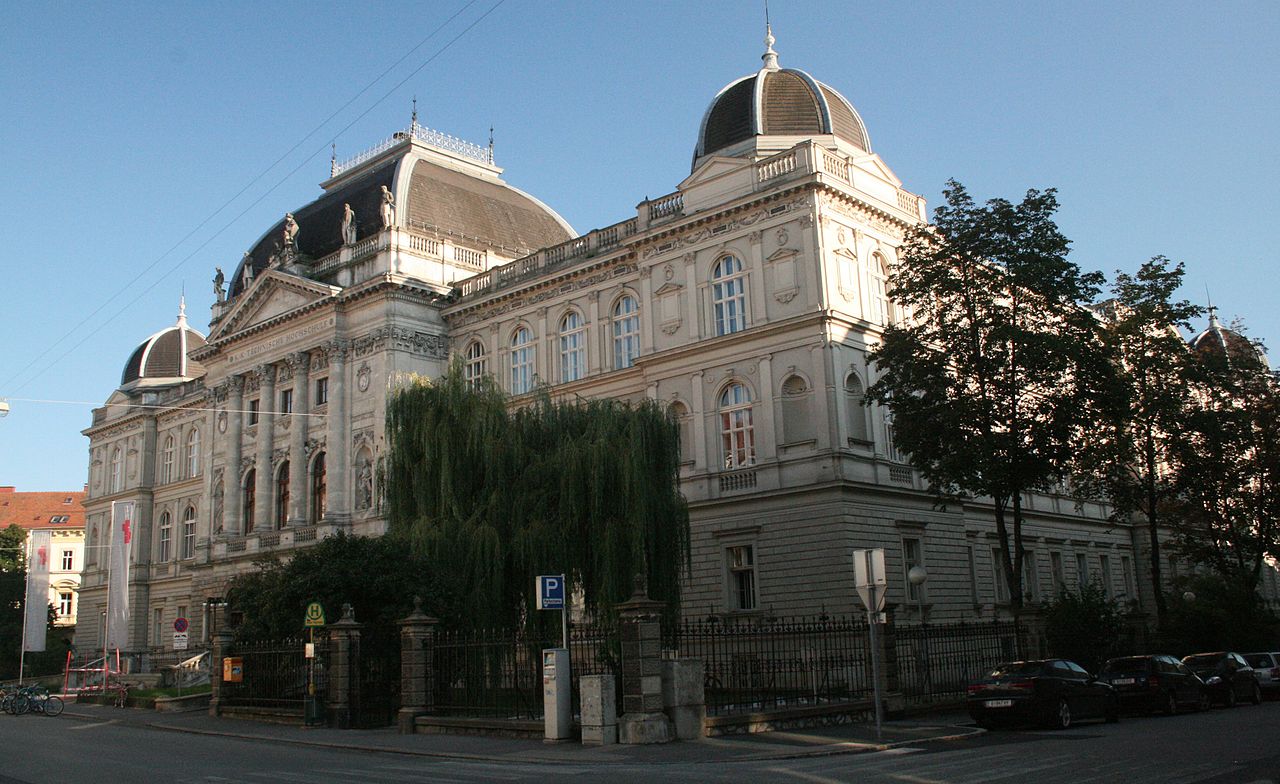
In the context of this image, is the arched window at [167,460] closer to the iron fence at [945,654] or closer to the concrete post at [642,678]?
the iron fence at [945,654]

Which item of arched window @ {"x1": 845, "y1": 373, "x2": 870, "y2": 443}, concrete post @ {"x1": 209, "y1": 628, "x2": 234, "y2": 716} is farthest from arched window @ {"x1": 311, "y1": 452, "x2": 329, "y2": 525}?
arched window @ {"x1": 845, "y1": 373, "x2": 870, "y2": 443}

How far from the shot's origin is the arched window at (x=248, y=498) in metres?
54.9

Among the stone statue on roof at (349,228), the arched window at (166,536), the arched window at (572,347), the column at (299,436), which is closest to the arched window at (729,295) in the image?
the arched window at (572,347)

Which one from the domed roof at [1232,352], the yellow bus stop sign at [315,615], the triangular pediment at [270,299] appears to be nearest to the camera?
the yellow bus stop sign at [315,615]

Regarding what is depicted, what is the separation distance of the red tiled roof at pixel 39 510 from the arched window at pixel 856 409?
91.4m

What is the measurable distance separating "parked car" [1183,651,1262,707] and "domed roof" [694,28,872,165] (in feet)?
70.7

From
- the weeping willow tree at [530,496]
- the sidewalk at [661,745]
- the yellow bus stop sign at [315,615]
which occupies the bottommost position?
the sidewalk at [661,745]

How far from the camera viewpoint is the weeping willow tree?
2803 cm

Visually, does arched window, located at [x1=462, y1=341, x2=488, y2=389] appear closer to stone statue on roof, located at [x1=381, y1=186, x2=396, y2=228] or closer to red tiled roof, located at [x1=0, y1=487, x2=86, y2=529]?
stone statue on roof, located at [x1=381, y1=186, x2=396, y2=228]

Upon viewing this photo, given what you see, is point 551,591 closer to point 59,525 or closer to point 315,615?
point 315,615

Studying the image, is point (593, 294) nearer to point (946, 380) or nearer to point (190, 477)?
point (946, 380)

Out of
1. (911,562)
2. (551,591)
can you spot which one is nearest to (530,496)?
(551,591)

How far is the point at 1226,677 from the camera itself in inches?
1119

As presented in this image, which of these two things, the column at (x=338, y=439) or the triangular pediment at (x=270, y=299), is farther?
the triangular pediment at (x=270, y=299)
